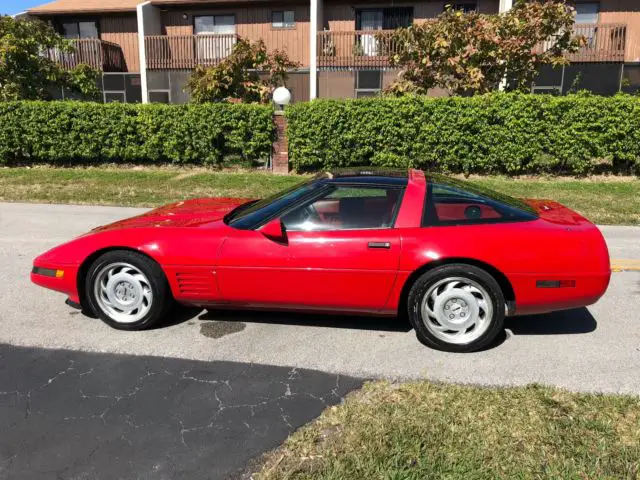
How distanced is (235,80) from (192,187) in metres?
4.09

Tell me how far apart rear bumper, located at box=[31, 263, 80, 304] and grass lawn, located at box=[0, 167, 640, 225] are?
20.1 feet

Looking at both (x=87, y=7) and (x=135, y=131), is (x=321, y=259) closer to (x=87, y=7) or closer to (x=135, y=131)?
(x=135, y=131)

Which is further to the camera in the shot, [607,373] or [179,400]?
[607,373]

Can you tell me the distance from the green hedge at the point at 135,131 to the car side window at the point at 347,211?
956 centimetres

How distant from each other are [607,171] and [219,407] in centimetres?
1248

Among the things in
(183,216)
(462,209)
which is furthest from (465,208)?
(183,216)

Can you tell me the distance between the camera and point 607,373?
362cm

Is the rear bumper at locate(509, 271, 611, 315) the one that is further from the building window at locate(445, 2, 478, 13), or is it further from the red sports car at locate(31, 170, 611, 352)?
Answer: the building window at locate(445, 2, 478, 13)

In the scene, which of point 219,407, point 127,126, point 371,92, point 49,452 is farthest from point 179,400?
point 371,92

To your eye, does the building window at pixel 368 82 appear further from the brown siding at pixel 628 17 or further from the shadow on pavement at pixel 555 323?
the shadow on pavement at pixel 555 323

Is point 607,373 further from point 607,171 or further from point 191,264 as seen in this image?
point 607,171

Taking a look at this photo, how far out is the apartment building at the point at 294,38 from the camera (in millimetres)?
20016

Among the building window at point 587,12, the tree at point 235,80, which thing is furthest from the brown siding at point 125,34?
the building window at point 587,12

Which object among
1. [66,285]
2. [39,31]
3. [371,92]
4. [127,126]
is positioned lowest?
[66,285]
